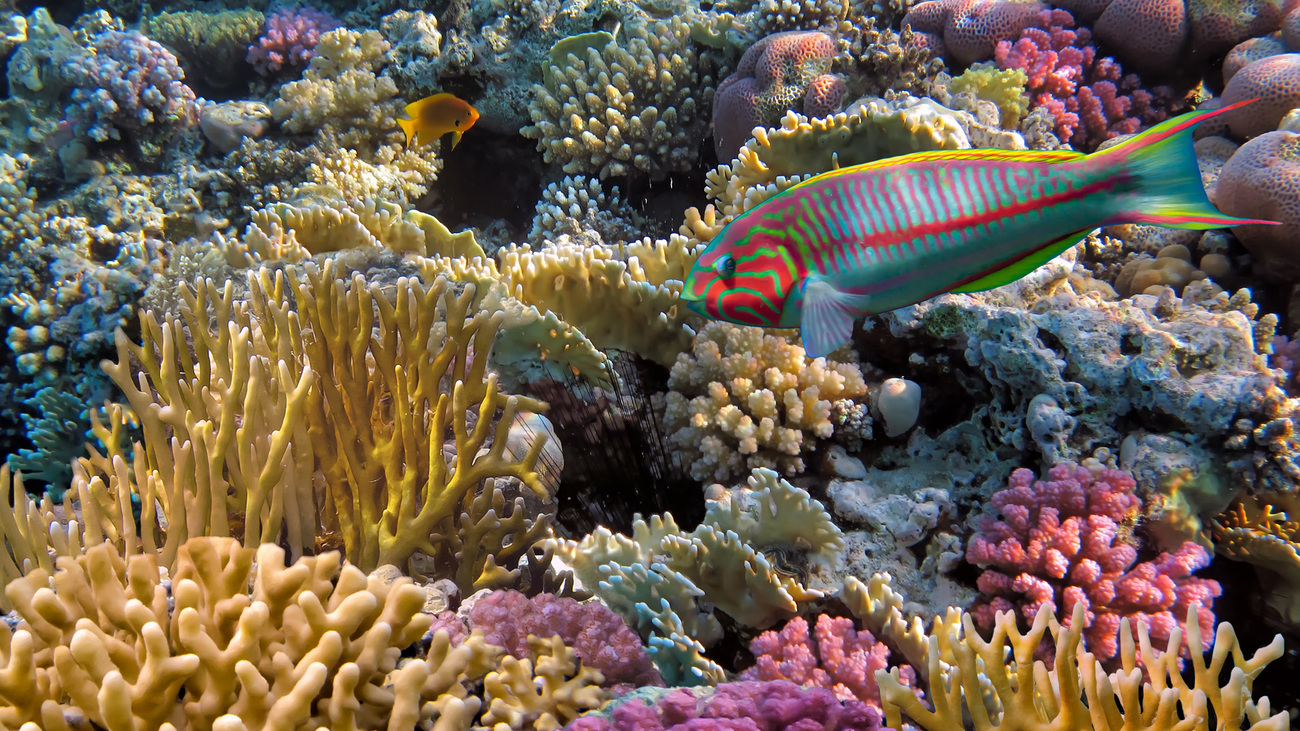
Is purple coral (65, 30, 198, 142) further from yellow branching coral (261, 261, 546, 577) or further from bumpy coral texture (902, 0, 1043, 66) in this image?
bumpy coral texture (902, 0, 1043, 66)

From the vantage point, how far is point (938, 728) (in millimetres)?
1614

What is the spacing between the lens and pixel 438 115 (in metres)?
5.41

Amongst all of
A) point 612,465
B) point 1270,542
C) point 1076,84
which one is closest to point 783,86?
point 1076,84

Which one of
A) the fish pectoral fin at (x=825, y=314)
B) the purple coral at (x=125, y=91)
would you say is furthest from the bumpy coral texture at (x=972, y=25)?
the purple coral at (x=125, y=91)

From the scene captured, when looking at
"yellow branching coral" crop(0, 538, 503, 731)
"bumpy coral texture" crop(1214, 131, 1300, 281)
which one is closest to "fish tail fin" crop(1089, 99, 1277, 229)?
"yellow branching coral" crop(0, 538, 503, 731)

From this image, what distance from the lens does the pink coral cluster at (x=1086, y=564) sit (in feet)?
6.90

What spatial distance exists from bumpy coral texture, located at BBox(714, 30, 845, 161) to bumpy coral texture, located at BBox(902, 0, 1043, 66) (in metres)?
0.89

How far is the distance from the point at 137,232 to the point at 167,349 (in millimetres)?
6847

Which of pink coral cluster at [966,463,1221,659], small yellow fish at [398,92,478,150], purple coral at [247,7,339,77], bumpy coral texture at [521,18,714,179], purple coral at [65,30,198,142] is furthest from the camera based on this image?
purple coral at [247,7,339,77]

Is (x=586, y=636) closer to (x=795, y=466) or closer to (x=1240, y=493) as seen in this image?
(x=795, y=466)

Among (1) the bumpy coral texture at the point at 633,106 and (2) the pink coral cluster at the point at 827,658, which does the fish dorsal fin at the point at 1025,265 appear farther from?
(1) the bumpy coral texture at the point at 633,106

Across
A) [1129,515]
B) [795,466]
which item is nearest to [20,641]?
[795,466]

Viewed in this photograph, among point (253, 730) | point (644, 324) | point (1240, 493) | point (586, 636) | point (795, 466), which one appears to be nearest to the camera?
point (253, 730)

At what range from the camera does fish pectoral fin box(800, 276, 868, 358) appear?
5.44 ft
